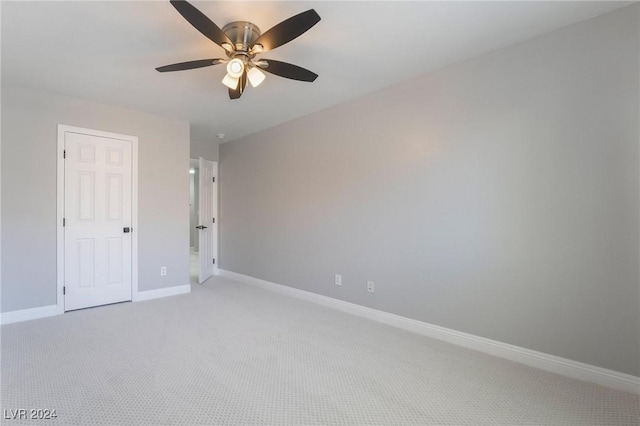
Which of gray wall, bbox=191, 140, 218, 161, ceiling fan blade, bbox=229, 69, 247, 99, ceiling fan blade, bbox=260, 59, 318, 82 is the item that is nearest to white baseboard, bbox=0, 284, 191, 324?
gray wall, bbox=191, 140, 218, 161

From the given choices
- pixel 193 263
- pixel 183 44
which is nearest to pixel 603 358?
pixel 183 44

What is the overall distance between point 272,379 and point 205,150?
4.39 meters

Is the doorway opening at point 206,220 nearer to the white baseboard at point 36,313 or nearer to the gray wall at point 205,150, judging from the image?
the gray wall at point 205,150

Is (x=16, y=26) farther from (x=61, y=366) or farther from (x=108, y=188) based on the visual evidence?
(x=61, y=366)

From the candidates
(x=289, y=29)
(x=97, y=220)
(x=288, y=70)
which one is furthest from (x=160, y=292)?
(x=289, y=29)

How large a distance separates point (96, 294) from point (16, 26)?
2767mm

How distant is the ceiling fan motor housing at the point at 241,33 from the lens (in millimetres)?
1989

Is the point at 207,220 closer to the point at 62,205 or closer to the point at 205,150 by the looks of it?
the point at 205,150

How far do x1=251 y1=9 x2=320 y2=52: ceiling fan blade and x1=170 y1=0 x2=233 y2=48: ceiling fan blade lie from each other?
0.77 feet

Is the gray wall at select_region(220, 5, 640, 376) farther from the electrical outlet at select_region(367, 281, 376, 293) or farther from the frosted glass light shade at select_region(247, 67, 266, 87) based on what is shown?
the frosted glass light shade at select_region(247, 67, 266, 87)

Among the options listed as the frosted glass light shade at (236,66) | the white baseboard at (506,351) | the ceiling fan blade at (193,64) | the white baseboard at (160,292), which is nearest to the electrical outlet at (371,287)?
the white baseboard at (506,351)

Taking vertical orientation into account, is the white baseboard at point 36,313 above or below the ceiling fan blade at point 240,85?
below

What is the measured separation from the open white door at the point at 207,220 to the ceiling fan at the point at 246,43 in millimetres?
3079

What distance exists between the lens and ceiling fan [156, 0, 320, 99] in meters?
1.67
